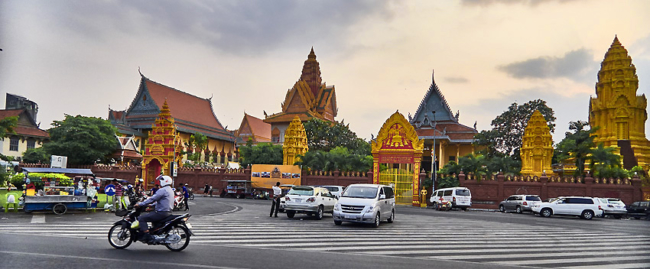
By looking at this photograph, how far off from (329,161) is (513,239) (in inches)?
970

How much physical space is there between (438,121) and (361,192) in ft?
142

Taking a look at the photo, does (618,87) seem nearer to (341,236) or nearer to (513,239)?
(513,239)

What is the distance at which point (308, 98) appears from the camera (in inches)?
2899

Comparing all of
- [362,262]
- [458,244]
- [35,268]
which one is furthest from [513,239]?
[35,268]

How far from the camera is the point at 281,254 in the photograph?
885 centimetres

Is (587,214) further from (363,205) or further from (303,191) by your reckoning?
(363,205)

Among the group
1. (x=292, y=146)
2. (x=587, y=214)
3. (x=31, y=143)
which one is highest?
(x=292, y=146)

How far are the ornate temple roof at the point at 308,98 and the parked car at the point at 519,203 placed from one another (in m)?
43.2

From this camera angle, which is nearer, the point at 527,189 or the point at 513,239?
the point at 513,239

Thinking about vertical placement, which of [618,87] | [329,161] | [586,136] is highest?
[618,87]

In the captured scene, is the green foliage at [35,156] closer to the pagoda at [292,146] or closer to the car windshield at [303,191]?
the pagoda at [292,146]

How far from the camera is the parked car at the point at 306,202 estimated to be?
18359mm

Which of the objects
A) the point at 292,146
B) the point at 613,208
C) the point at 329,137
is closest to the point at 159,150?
the point at 292,146

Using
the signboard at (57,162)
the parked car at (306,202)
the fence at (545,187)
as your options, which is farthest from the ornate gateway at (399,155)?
the signboard at (57,162)
